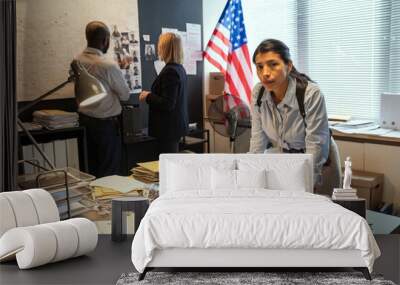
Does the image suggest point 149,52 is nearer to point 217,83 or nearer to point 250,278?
point 217,83

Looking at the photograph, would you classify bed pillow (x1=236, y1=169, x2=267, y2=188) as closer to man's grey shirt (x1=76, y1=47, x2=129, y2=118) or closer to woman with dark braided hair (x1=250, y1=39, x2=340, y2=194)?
woman with dark braided hair (x1=250, y1=39, x2=340, y2=194)

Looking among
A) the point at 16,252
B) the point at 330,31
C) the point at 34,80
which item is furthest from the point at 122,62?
the point at 330,31

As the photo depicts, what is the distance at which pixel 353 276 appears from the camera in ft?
9.20

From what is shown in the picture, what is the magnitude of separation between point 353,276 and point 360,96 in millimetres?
2216

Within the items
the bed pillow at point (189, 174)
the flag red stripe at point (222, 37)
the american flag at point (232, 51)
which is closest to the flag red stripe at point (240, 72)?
the american flag at point (232, 51)

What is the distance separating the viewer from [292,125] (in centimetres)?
A: 376

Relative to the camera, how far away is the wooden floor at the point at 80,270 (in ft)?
9.20

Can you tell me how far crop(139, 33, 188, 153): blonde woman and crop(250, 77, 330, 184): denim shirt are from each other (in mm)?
581

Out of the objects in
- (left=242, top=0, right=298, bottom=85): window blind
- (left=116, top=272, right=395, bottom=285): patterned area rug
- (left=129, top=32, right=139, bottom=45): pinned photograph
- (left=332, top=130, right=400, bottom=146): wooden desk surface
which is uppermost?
(left=242, top=0, right=298, bottom=85): window blind

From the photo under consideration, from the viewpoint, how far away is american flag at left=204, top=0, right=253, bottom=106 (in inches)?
168

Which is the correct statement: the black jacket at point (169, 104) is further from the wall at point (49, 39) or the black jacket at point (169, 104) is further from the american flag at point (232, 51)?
the wall at point (49, 39)

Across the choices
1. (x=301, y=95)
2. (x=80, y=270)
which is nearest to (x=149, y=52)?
(x=301, y=95)

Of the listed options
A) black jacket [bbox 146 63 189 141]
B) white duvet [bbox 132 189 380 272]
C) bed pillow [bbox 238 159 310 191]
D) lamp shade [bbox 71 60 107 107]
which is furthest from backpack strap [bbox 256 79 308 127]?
lamp shade [bbox 71 60 107 107]

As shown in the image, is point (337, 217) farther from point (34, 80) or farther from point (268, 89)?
point (34, 80)
